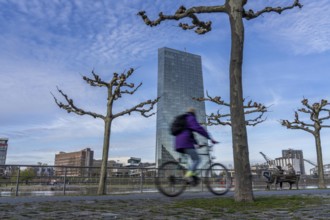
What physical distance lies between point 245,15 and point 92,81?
438 inches

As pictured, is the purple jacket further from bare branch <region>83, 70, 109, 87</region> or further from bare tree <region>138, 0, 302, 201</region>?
bare branch <region>83, 70, 109, 87</region>

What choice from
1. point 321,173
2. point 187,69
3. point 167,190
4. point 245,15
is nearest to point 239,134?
point 167,190

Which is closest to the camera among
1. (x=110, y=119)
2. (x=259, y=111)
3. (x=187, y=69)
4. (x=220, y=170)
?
(x=220, y=170)

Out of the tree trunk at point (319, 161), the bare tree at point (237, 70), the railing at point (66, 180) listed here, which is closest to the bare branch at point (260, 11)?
the bare tree at point (237, 70)

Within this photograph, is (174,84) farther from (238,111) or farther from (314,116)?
(238,111)

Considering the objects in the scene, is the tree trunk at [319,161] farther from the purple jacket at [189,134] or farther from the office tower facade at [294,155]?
the purple jacket at [189,134]

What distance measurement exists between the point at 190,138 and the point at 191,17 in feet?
16.0

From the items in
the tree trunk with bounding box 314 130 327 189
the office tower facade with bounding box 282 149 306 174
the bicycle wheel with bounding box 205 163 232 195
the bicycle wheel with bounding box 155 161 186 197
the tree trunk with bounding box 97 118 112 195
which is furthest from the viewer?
the office tower facade with bounding box 282 149 306 174

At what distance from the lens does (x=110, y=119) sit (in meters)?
18.8

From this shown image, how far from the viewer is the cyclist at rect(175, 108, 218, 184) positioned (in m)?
8.52

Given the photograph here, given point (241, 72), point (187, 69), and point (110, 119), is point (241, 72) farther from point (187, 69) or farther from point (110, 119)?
point (187, 69)

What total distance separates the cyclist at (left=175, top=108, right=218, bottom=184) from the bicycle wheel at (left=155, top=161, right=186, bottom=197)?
0.43 meters

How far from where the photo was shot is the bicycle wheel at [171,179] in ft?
30.1

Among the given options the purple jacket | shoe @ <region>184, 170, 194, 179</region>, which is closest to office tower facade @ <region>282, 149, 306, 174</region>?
shoe @ <region>184, 170, 194, 179</region>
